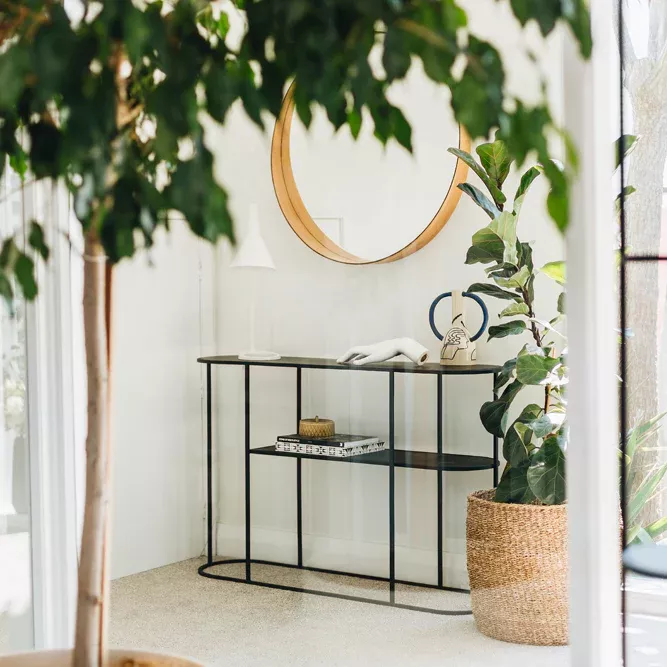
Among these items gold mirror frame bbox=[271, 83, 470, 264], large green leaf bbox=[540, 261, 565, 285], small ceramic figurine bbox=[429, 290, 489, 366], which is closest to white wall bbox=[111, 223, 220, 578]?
gold mirror frame bbox=[271, 83, 470, 264]

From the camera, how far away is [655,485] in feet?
6.43

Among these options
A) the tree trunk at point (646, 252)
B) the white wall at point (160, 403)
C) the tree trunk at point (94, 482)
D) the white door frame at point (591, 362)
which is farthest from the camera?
the white wall at point (160, 403)

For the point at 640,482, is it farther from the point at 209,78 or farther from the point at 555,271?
the point at 209,78

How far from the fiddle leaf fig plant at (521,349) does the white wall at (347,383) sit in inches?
0.9

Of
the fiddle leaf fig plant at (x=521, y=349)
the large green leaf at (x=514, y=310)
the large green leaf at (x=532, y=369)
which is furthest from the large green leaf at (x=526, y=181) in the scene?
the large green leaf at (x=532, y=369)

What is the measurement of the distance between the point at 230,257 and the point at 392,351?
1.39 feet

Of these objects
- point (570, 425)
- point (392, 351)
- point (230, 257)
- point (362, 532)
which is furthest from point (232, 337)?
point (570, 425)

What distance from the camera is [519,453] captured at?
72.9 inches

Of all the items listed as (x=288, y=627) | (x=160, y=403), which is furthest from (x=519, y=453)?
(x=160, y=403)

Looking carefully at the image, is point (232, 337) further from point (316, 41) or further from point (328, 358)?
point (316, 41)

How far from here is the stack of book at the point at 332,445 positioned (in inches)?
76.2

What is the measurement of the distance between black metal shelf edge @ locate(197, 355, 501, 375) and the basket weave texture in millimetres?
267

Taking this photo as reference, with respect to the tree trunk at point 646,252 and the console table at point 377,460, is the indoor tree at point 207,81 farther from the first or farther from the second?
the tree trunk at point 646,252

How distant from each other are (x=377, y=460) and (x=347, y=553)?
0.22m
